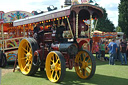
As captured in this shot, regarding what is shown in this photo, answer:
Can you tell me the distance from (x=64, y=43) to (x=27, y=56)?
1927 millimetres

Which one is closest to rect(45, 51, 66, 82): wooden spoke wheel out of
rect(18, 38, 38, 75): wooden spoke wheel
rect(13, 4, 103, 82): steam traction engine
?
rect(13, 4, 103, 82): steam traction engine

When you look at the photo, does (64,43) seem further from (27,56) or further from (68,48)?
(27,56)

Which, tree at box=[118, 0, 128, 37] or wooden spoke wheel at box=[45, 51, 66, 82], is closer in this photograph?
wooden spoke wheel at box=[45, 51, 66, 82]

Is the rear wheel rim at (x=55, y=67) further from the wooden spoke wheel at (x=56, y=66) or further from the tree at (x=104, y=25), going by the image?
the tree at (x=104, y=25)

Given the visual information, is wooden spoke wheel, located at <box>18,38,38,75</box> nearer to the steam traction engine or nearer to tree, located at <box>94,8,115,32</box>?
the steam traction engine

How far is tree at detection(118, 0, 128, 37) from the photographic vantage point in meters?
34.8

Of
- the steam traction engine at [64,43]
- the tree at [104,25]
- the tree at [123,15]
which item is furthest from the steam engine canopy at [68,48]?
the tree at [104,25]

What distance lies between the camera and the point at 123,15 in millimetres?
35281

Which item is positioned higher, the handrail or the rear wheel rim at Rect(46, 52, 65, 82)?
the handrail

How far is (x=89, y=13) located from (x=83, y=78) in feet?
7.71

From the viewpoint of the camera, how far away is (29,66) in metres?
7.45

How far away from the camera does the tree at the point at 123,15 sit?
34.8m

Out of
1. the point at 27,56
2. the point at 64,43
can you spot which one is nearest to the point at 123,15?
the point at 27,56

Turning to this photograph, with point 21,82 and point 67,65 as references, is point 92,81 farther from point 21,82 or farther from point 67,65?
point 21,82
